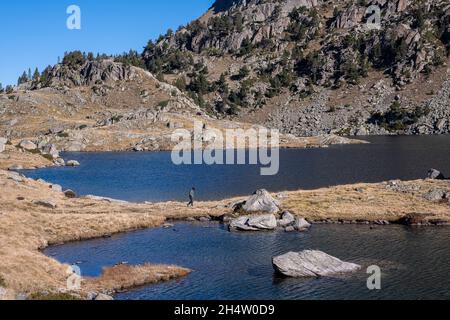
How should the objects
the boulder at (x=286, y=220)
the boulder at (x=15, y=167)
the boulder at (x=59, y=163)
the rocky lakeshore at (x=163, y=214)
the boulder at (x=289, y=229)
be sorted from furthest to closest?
the boulder at (x=59, y=163) < the boulder at (x=15, y=167) < the boulder at (x=286, y=220) < the boulder at (x=289, y=229) < the rocky lakeshore at (x=163, y=214)

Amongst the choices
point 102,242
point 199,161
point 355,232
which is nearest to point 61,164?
point 199,161

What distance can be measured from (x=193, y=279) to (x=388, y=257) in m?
19.5

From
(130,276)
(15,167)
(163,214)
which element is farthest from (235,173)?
(130,276)

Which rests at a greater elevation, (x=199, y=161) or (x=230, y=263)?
(x=199, y=161)

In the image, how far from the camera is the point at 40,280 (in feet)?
129

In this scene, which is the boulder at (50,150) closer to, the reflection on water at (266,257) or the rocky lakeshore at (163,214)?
the rocky lakeshore at (163,214)

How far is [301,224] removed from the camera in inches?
2457

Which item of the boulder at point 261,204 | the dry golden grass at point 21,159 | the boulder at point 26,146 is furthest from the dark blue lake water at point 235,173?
the boulder at point 261,204

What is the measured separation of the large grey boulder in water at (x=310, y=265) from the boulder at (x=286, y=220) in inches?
724

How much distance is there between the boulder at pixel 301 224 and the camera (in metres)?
61.8

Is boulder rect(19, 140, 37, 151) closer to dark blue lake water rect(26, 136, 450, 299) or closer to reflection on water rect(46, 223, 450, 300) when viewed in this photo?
dark blue lake water rect(26, 136, 450, 299)

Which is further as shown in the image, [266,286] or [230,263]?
[230,263]

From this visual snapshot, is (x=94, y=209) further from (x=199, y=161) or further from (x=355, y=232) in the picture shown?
(x=199, y=161)
